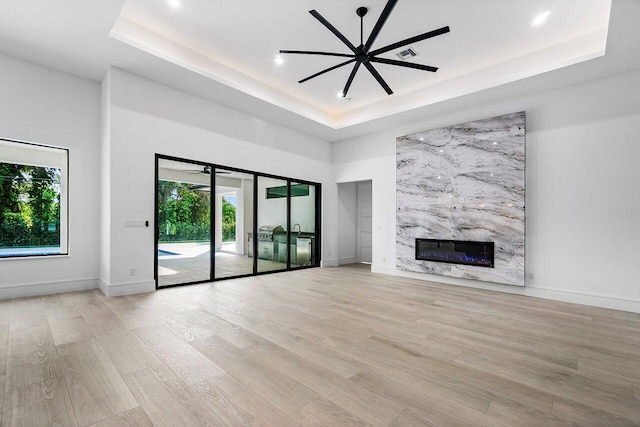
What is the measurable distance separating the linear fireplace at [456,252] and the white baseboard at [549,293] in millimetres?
371

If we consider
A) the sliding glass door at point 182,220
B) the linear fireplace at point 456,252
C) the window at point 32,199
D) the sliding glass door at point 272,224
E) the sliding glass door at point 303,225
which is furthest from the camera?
the sliding glass door at point 303,225

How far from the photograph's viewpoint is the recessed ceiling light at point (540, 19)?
370cm

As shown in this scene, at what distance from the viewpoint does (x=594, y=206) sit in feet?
14.5

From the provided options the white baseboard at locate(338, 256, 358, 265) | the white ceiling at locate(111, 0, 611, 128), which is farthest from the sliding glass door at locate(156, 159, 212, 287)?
the white baseboard at locate(338, 256, 358, 265)

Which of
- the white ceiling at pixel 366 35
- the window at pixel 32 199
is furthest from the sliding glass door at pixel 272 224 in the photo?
the window at pixel 32 199

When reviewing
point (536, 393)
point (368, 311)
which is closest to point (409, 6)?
point (368, 311)

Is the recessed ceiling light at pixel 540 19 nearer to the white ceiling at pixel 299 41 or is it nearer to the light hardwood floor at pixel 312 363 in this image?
the white ceiling at pixel 299 41

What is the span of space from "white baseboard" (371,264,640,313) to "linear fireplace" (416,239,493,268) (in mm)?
371

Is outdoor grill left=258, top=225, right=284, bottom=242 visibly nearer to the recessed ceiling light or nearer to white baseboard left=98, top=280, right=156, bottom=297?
white baseboard left=98, top=280, right=156, bottom=297

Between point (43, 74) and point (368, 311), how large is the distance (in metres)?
5.95

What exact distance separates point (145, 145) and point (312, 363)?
431 centimetres

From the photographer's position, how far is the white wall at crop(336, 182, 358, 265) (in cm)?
825

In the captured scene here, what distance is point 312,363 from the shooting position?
93.4 inches

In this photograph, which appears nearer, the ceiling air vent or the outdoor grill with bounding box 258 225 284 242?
the ceiling air vent
